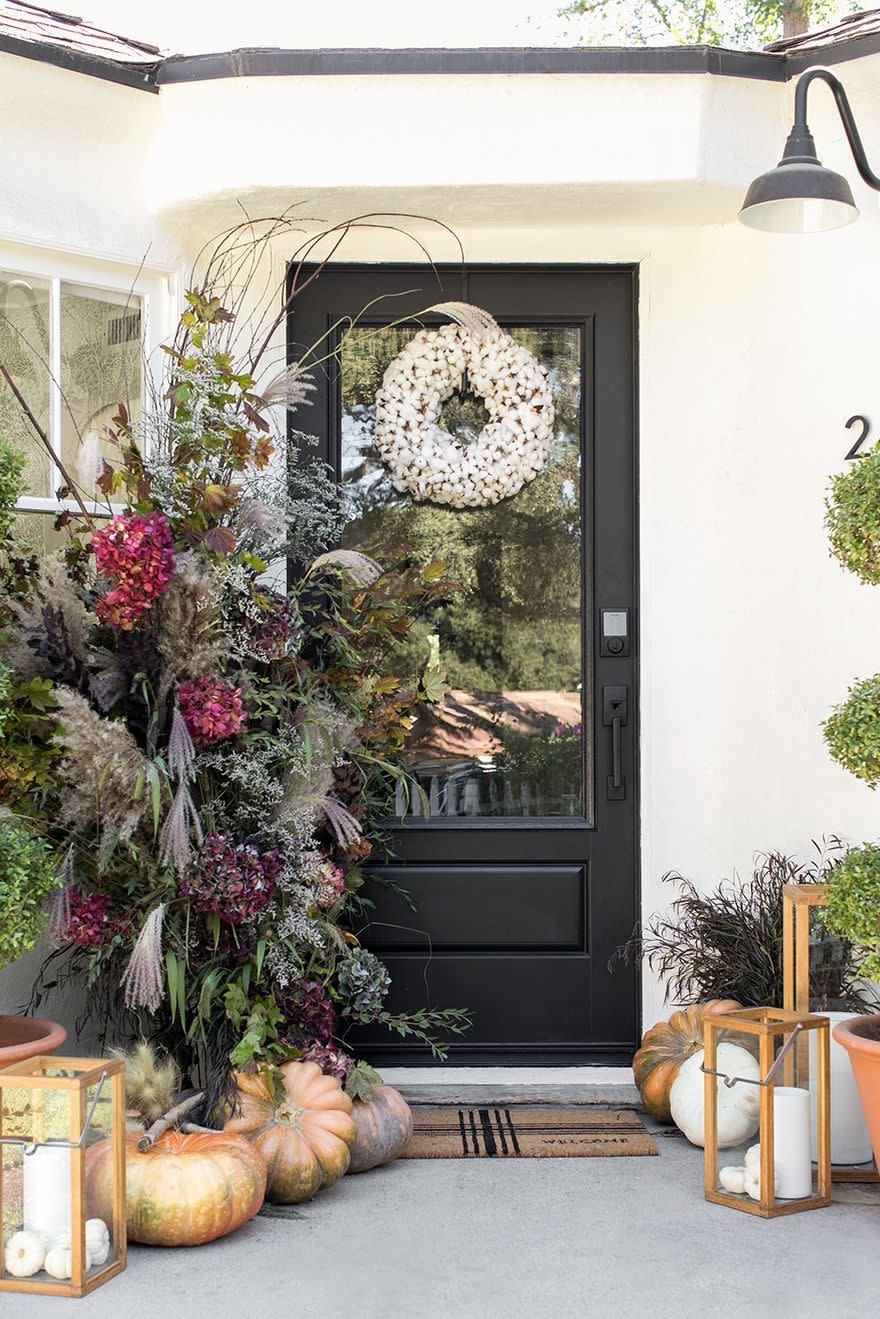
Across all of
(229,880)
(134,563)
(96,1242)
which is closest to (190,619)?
(134,563)

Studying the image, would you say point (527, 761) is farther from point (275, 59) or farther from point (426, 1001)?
point (275, 59)

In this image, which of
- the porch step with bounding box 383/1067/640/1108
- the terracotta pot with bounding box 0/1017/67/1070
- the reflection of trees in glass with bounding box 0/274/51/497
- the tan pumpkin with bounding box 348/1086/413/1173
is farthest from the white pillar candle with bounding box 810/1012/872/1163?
the reflection of trees in glass with bounding box 0/274/51/497

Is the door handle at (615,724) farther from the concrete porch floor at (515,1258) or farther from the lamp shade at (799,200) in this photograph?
the lamp shade at (799,200)

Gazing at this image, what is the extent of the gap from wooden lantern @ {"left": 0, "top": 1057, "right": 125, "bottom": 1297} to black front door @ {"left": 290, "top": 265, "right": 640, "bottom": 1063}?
1.35 m

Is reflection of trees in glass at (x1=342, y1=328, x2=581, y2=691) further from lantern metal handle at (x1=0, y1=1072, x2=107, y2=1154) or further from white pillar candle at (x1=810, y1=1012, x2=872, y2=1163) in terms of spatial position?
lantern metal handle at (x1=0, y1=1072, x2=107, y2=1154)

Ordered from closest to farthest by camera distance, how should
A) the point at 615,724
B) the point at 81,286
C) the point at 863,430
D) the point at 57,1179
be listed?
the point at 57,1179 → the point at 863,430 → the point at 81,286 → the point at 615,724

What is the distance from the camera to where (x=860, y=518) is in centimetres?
265

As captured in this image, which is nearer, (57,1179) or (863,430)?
(57,1179)

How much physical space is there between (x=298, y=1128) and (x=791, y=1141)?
41.5 inches

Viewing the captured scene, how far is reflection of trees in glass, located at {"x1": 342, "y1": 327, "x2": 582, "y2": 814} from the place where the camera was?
3.77 meters

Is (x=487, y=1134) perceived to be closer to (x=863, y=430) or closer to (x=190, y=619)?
(x=190, y=619)

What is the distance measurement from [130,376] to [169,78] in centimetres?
79

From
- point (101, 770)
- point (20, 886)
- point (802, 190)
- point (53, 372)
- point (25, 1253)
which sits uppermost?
point (802, 190)

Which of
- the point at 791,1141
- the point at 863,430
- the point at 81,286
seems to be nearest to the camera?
the point at 791,1141
